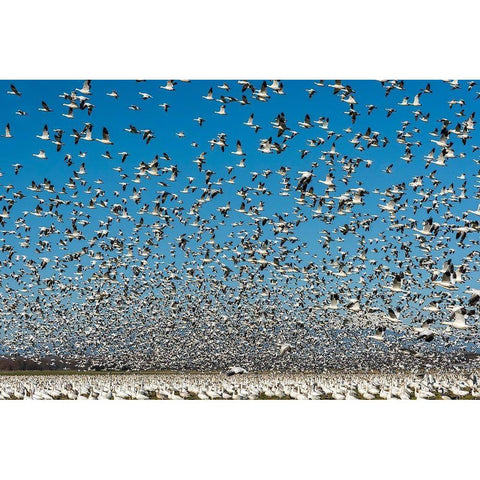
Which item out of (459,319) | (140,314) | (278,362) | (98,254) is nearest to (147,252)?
(98,254)

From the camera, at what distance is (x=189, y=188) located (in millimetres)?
33938

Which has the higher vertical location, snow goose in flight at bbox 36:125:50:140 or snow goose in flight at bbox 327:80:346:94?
snow goose in flight at bbox 327:80:346:94

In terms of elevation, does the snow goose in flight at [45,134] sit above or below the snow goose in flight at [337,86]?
below

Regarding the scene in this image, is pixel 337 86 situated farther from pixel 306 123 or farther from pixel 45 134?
pixel 45 134

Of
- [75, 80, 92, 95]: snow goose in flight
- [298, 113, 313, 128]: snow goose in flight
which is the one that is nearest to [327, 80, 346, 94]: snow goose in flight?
[298, 113, 313, 128]: snow goose in flight

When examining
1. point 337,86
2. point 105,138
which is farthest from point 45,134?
point 337,86

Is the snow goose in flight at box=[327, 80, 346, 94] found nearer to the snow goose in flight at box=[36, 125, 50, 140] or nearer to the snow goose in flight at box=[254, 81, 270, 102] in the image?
the snow goose in flight at box=[254, 81, 270, 102]

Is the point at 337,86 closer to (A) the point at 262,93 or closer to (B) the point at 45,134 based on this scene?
(A) the point at 262,93

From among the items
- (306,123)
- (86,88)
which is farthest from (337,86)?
(86,88)

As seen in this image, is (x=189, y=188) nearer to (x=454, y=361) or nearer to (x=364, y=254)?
(x=364, y=254)

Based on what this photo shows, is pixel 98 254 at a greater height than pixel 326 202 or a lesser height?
lesser

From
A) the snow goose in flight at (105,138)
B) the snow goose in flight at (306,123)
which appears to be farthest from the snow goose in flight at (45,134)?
the snow goose in flight at (306,123)

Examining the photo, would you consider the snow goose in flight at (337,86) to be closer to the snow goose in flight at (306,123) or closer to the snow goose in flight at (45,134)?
the snow goose in flight at (306,123)
